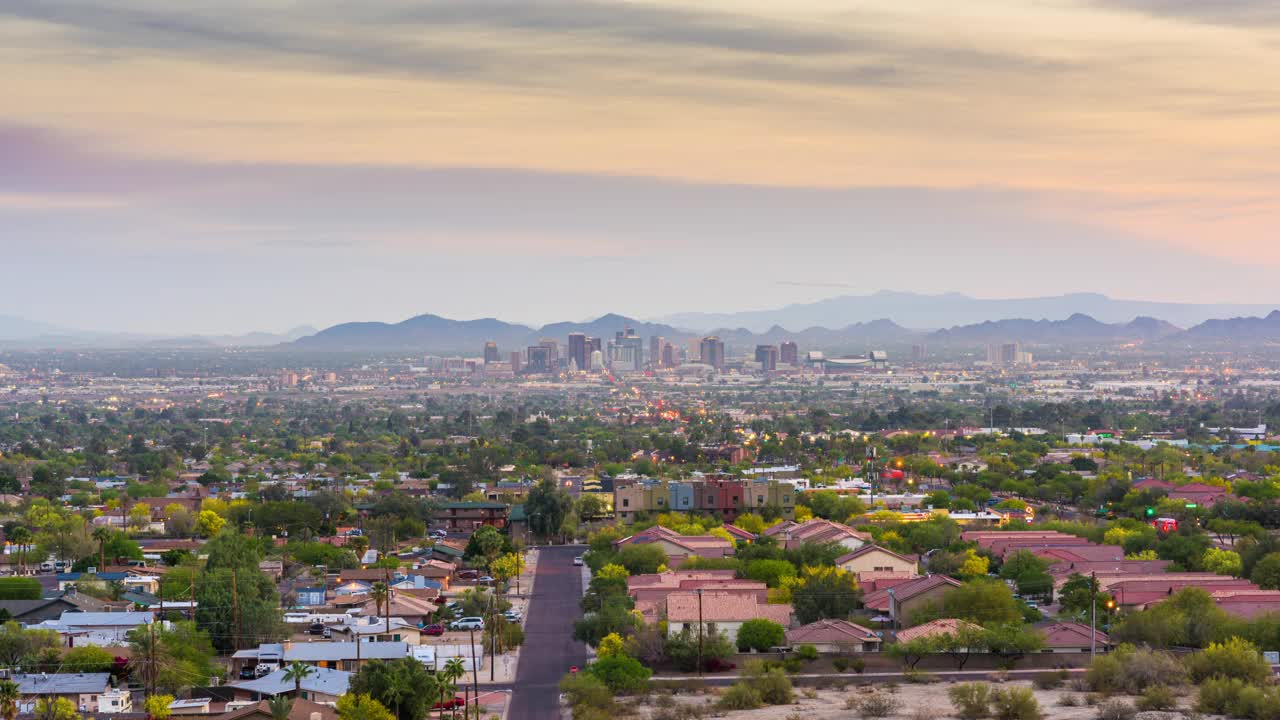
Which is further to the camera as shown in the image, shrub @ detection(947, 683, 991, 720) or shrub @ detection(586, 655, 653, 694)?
shrub @ detection(586, 655, 653, 694)

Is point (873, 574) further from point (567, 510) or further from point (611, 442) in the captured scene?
point (611, 442)

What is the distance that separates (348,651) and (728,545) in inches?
775

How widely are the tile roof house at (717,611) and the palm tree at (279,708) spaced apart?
406 inches

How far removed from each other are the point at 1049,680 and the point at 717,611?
26.8 feet

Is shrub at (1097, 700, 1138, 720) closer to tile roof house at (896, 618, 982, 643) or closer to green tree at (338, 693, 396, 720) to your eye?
tile roof house at (896, 618, 982, 643)

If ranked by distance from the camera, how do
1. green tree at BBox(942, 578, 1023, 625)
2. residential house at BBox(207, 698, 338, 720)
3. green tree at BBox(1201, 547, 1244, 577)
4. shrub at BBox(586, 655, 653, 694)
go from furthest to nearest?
green tree at BBox(1201, 547, 1244, 577) < green tree at BBox(942, 578, 1023, 625) < shrub at BBox(586, 655, 653, 694) < residential house at BBox(207, 698, 338, 720)

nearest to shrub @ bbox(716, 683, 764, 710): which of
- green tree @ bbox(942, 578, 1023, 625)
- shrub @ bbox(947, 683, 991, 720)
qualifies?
shrub @ bbox(947, 683, 991, 720)

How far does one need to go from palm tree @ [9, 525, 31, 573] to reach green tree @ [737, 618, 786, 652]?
2513 centimetres

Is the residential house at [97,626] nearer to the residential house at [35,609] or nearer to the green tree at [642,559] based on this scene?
the residential house at [35,609]

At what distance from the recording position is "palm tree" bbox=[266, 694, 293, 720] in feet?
102

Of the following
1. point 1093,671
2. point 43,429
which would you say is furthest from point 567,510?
point 43,429

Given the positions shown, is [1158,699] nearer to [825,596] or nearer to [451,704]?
[825,596]

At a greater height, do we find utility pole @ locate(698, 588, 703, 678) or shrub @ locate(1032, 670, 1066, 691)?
utility pole @ locate(698, 588, 703, 678)

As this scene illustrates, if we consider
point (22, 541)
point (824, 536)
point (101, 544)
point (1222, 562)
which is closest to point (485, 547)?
point (824, 536)
